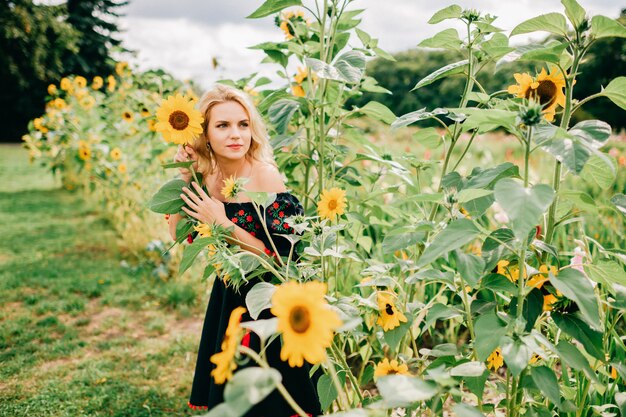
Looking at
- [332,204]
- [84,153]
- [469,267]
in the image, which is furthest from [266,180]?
[84,153]

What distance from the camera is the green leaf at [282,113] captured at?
151cm

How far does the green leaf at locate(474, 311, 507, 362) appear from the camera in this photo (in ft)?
3.14

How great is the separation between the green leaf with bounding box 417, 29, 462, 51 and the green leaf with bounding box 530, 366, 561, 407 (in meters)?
0.84

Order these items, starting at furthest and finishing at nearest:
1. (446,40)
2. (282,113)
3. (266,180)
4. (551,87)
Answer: (266,180) < (282,113) < (446,40) < (551,87)

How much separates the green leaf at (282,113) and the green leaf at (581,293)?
89 centimetres

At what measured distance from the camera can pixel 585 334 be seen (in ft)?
3.39

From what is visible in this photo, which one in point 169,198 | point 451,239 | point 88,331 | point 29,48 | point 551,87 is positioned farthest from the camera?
point 29,48

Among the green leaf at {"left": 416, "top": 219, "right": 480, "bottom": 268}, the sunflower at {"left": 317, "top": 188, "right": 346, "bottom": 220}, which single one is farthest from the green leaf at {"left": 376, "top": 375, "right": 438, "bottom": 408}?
the sunflower at {"left": 317, "top": 188, "right": 346, "bottom": 220}

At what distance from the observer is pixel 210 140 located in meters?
1.77

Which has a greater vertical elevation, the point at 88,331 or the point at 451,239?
the point at 451,239

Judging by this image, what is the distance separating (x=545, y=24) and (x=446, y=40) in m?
0.30

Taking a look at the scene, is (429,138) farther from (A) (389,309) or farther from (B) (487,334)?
(B) (487,334)

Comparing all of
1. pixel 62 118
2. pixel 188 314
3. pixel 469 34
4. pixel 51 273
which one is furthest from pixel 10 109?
pixel 469 34

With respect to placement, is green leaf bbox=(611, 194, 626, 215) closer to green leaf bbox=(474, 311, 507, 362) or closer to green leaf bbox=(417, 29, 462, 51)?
green leaf bbox=(474, 311, 507, 362)
